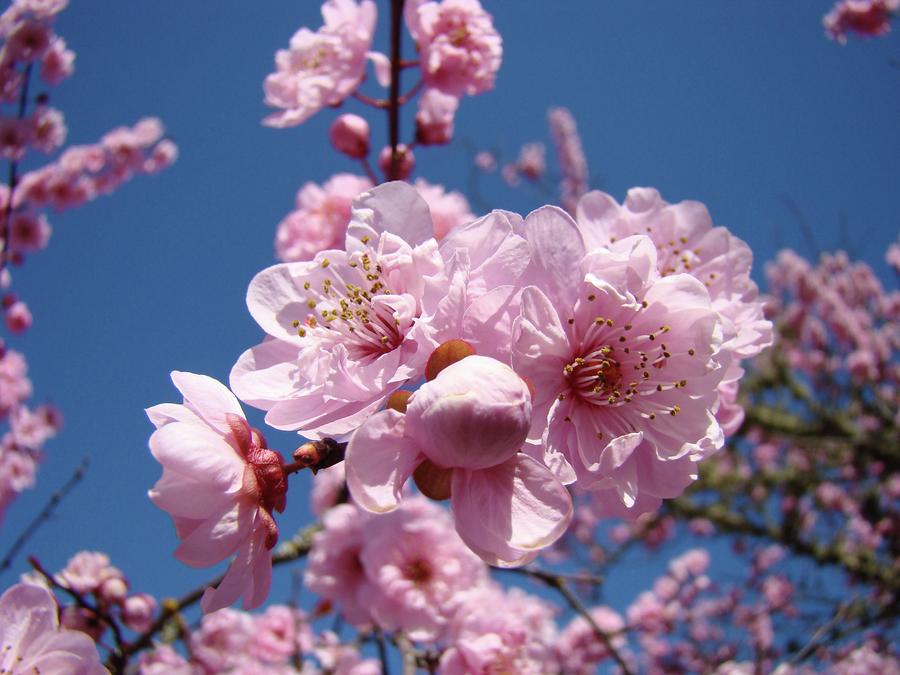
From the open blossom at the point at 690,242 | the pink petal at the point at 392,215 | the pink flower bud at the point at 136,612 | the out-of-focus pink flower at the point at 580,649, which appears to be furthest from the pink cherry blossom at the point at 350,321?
the out-of-focus pink flower at the point at 580,649

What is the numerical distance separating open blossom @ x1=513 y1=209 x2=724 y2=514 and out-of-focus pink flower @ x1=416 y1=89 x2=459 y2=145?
4.35 feet

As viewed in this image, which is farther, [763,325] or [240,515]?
[763,325]

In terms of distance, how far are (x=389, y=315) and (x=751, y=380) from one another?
5697mm

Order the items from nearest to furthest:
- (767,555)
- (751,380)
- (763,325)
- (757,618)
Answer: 1. (763,325)
2. (757,618)
3. (751,380)
4. (767,555)

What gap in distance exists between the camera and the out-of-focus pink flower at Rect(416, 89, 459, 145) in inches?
82.9

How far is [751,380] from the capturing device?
586cm

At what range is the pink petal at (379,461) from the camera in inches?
29.6

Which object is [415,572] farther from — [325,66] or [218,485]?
[325,66]

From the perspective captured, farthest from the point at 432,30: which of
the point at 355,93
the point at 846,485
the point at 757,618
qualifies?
the point at 846,485

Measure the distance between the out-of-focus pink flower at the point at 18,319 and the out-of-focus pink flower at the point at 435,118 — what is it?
3565mm

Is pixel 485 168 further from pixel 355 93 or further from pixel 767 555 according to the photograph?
pixel 355 93

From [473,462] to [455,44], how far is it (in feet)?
5.13

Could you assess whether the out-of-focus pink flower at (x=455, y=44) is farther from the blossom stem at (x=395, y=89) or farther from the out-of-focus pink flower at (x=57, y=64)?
the out-of-focus pink flower at (x=57, y=64)

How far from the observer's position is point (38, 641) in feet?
3.09
